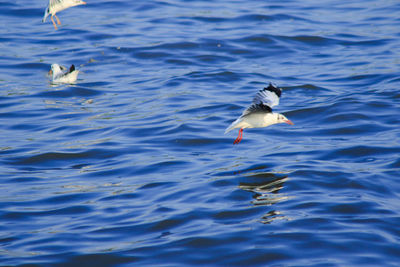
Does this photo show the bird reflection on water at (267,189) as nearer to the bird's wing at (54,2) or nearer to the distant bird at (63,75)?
the distant bird at (63,75)

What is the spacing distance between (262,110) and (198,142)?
230 centimetres

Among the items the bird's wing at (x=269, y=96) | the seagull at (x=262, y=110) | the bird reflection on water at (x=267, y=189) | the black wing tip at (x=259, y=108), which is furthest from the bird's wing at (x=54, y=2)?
the bird reflection on water at (x=267, y=189)

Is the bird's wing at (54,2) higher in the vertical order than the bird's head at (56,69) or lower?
higher

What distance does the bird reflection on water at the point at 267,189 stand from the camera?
8039 mm

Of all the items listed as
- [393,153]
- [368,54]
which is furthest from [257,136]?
[368,54]

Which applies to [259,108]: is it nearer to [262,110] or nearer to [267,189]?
→ [262,110]

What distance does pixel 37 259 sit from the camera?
7.10 m

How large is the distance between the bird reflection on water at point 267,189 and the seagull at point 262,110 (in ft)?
2.74

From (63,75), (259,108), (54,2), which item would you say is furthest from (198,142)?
(54,2)

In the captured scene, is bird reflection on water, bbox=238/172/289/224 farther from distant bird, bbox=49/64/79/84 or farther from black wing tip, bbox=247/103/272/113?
distant bird, bbox=49/64/79/84

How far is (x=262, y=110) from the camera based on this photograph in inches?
367


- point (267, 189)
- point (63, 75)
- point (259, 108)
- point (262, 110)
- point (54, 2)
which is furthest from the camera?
point (54, 2)

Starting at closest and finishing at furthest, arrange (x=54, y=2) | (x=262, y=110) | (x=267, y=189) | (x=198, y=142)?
(x=267, y=189), (x=262, y=110), (x=198, y=142), (x=54, y=2)

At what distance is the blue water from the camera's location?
24.4 feet
